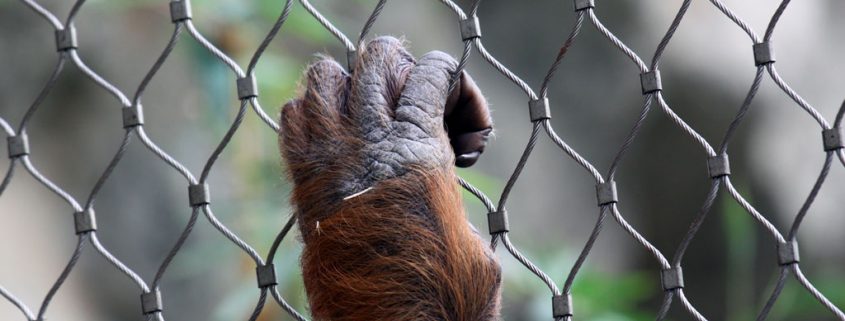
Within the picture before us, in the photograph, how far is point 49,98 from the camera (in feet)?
11.5

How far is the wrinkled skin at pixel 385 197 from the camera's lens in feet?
3.69

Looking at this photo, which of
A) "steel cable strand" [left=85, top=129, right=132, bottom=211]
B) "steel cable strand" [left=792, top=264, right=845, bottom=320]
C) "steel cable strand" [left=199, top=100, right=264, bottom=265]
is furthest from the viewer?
"steel cable strand" [left=85, top=129, right=132, bottom=211]

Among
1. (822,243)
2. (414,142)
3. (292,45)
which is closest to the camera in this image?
(414,142)

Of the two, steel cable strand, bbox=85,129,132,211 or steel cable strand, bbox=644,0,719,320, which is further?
steel cable strand, bbox=85,129,132,211

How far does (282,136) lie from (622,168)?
8.77 feet

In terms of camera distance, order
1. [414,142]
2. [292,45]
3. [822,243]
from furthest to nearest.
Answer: [292,45]
[822,243]
[414,142]

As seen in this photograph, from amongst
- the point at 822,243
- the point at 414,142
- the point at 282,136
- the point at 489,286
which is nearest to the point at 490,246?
the point at 489,286

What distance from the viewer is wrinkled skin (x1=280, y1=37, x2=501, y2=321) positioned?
1124 millimetres

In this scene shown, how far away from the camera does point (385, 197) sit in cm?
112

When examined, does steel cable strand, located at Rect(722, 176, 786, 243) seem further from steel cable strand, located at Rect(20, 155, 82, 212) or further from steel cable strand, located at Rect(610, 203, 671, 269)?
steel cable strand, located at Rect(20, 155, 82, 212)

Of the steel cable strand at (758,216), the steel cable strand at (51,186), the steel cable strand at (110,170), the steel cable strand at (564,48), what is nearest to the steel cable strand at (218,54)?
the steel cable strand at (110,170)

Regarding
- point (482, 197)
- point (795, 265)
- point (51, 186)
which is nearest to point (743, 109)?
point (795, 265)

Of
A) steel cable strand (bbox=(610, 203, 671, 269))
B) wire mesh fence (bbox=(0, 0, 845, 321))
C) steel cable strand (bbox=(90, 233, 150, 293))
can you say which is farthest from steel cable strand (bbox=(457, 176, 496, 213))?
steel cable strand (bbox=(90, 233, 150, 293))

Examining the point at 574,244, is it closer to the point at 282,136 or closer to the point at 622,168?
the point at 622,168
